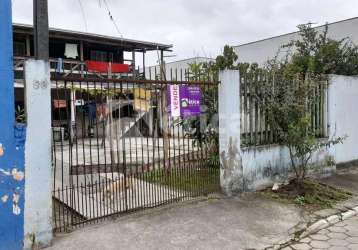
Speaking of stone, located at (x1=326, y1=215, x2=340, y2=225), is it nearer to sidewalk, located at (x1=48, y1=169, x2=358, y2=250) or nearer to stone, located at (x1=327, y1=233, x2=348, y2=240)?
sidewalk, located at (x1=48, y1=169, x2=358, y2=250)

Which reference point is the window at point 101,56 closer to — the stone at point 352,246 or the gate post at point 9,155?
the gate post at point 9,155

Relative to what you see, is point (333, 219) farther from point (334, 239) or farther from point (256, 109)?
point (256, 109)

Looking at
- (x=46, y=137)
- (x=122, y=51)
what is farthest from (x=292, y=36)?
(x=46, y=137)

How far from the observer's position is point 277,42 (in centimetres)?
1961

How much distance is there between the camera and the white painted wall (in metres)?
8.52

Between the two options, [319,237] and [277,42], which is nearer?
[319,237]

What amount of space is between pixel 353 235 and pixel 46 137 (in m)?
4.24

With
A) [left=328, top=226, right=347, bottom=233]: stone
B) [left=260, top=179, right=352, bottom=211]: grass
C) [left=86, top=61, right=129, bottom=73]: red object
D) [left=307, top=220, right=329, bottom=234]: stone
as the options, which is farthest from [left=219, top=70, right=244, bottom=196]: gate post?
[left=86, top=61, right=129, bottom=73]: red object

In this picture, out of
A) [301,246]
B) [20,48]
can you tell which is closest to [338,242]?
[301,246]

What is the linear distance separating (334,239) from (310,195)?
5.72 feet

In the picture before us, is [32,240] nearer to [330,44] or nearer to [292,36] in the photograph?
[330,44]

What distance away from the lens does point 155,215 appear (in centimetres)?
539

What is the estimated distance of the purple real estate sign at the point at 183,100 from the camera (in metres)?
5.95

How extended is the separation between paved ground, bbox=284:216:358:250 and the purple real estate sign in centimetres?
275
